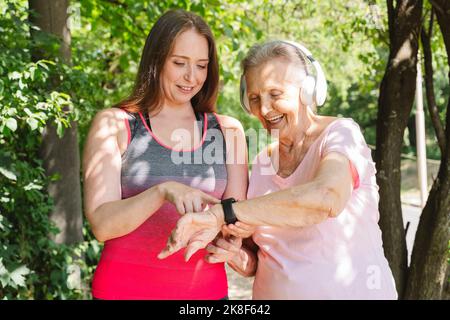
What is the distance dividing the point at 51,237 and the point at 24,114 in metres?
1.71

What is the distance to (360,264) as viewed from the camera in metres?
2.22

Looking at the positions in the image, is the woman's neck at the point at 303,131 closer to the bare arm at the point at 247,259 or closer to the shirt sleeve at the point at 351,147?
the shirt sleeve at the point at 351,147

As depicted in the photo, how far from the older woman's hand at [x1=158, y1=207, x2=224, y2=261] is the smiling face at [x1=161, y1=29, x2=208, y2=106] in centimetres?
62

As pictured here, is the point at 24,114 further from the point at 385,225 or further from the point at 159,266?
the point at 385,225

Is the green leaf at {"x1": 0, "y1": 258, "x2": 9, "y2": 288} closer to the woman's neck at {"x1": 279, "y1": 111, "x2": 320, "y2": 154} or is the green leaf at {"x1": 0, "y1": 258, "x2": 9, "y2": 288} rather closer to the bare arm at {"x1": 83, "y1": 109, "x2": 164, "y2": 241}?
the bare arm at {"x1": 83, "y1": 109, "x2": 164, "y2": 241}

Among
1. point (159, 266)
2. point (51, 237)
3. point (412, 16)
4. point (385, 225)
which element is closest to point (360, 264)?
point (159, 266)

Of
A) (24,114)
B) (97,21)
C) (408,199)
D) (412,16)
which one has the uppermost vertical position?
(97,21)

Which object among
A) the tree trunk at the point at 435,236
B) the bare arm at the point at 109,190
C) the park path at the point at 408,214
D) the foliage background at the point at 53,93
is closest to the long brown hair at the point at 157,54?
the bare arm at the point at 109,190

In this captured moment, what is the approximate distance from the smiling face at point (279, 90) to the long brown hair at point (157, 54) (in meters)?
0.33

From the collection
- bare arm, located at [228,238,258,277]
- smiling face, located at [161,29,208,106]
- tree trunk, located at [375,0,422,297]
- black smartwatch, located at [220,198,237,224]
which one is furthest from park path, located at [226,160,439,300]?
black smartwatch, located at [220,198,237,224]

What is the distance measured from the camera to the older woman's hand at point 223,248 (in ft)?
7.80

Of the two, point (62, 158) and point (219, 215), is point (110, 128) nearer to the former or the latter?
point (219, 215)

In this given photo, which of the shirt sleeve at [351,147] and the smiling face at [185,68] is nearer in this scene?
the shirt sleeve at [351,147]

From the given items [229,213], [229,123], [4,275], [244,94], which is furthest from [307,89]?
[4,275]
